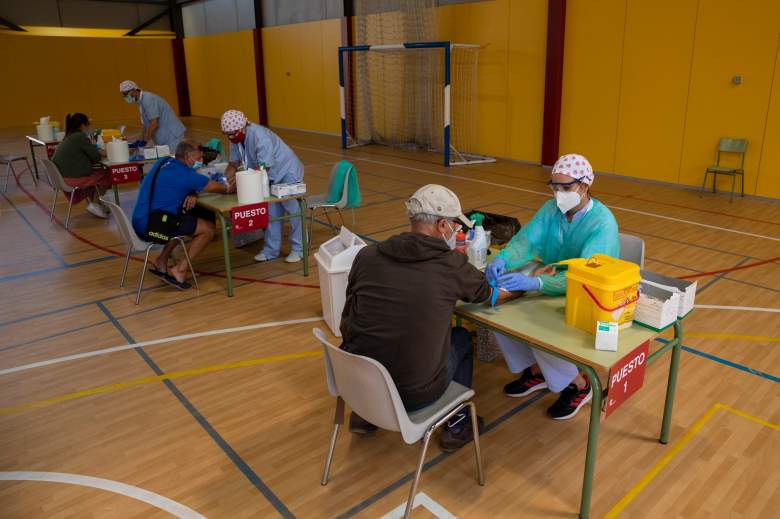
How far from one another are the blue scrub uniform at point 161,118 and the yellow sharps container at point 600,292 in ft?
22.8

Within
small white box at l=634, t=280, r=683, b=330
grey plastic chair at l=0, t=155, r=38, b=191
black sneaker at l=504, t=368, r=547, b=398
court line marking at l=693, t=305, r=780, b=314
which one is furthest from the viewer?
grey plastic chair at l=0, t=155, r=38, b=191

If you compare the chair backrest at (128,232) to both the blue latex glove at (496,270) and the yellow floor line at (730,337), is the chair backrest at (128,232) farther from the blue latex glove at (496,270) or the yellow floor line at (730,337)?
the yellow floor line at (730,337)

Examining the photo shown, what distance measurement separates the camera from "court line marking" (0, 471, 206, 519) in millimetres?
2539

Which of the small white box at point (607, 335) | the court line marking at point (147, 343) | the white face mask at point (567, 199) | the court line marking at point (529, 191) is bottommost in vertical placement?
the court line marking at point (147, 343)

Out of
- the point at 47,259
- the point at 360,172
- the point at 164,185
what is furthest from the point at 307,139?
the point at 164,185

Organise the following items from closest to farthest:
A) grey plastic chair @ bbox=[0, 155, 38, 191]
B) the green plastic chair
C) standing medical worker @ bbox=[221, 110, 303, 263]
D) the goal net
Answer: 1. standing medical worker @ bbox=[221, 110, 303, 263]
2. the green plastic chair
3. grey plastic chair @ bbox=[0, 155, 38, 191]
4. the goal net

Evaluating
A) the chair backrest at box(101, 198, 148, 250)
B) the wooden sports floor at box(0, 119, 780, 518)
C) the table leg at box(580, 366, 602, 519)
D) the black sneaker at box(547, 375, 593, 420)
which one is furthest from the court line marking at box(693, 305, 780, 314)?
the chair backrest at box(101, 198, 148, 250)

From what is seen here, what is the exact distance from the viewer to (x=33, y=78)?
60.1ft

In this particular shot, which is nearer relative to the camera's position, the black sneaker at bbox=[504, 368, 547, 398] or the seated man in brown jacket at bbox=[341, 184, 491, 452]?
the seated man in brown jacket at bbox=[341, 184, 491, 452]

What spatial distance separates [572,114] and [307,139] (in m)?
7.17

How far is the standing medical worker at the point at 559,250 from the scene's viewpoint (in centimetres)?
267

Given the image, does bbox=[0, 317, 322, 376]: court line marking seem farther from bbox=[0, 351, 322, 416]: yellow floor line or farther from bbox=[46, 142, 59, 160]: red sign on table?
bbox=[46, 142, 59, 160]: red sign on table

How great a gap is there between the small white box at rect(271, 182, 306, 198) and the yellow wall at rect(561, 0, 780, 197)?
6.05 metres

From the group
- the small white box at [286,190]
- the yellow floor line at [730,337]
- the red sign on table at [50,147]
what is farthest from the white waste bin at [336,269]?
the red sign on table at [50,147]
